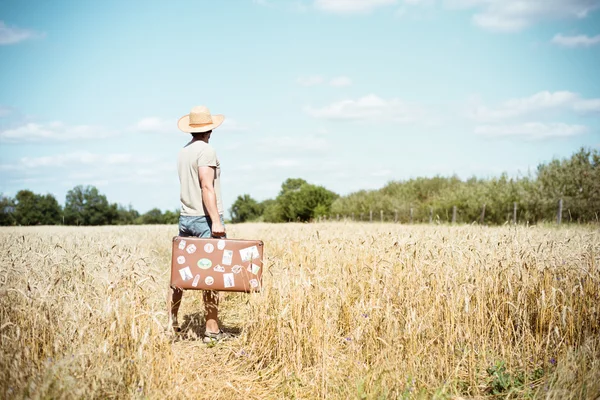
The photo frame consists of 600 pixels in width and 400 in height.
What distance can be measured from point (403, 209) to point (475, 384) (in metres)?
34.4

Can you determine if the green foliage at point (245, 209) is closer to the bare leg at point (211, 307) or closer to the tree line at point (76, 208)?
the tree line at point (76, 208)

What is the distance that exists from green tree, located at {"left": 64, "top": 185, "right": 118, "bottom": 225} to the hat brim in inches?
2561

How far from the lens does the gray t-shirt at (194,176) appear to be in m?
4.75

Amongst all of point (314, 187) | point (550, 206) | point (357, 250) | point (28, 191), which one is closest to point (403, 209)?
point (550, 206)

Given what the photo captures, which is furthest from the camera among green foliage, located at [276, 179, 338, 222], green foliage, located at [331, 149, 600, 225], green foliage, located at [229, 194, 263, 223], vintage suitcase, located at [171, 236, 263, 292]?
green foliage, located at [229, 194, 263, 223]

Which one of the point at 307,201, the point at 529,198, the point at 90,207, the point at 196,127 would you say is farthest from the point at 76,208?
the point at 196,127

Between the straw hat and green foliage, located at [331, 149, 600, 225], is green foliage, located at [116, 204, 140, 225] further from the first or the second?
the straw hat

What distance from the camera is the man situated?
4676mm

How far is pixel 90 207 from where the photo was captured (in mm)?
64688

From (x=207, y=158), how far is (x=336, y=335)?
2223mm

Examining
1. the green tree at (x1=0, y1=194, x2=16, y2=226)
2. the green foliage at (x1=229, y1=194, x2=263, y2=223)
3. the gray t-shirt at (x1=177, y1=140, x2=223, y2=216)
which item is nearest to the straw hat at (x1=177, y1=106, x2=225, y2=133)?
the gray t-shirt at (x1=177, y1=140, x2=223, y2=216)

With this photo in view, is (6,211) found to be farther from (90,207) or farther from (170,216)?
(170,216)

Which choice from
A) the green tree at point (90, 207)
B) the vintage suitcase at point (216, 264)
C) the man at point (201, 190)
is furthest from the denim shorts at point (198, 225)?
the green tree at point (90, 207)

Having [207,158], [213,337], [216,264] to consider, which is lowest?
[213,337]
